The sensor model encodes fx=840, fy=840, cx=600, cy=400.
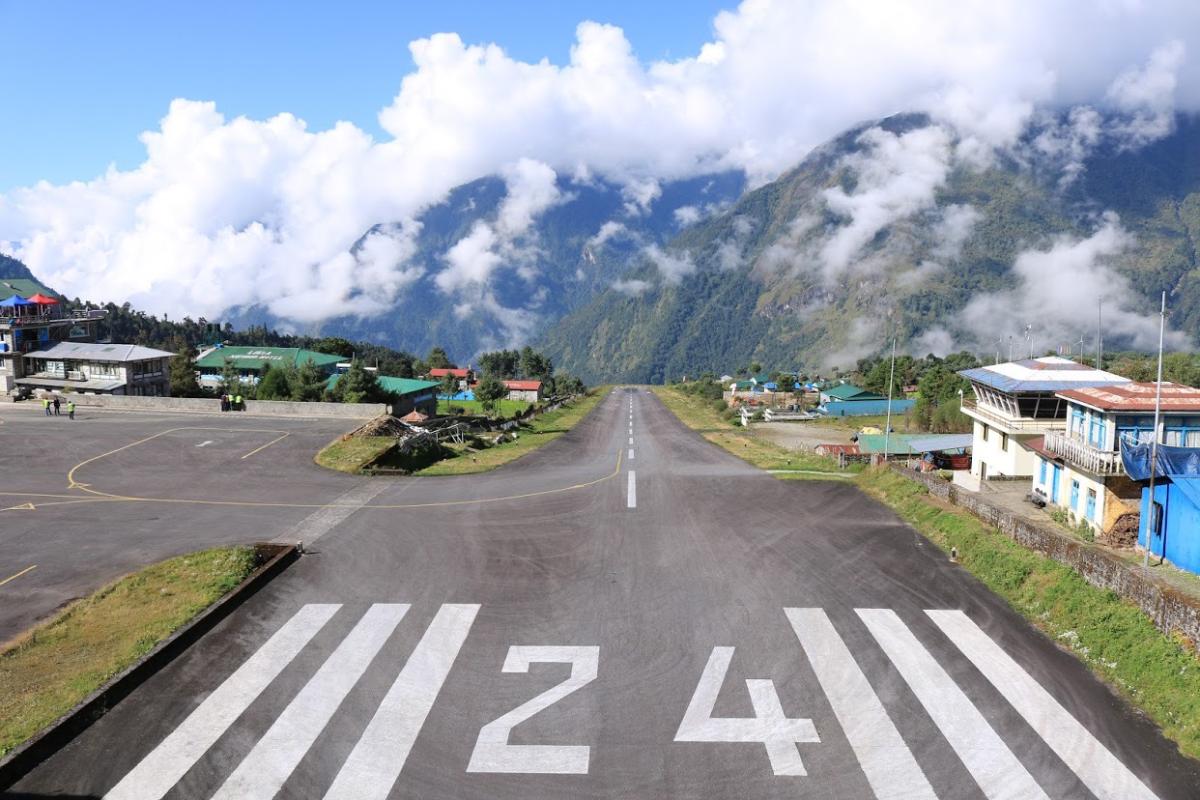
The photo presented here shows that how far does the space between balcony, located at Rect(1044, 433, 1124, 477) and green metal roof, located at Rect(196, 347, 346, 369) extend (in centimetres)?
10377

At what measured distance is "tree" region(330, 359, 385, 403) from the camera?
81.5 meters

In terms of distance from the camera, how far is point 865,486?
4081cm

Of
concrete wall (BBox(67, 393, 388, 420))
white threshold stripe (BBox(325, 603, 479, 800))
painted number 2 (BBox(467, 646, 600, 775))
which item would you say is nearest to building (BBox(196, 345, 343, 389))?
concrete wall (BBox(67, 393, 388, 420))

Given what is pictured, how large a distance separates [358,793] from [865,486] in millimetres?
31463

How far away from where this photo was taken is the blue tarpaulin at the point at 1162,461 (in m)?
27.7

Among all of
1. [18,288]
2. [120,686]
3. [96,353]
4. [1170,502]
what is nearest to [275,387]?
[96,353]

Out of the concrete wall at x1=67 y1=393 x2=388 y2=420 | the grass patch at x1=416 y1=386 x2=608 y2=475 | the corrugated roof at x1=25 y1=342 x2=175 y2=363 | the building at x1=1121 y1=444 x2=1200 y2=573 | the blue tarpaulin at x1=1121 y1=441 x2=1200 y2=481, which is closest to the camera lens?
the building at x1=1121 y1=444 x2=1200 y2=573


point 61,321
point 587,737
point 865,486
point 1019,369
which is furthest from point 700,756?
point 61,321

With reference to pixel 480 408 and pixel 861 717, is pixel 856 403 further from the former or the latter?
pixel 861 717

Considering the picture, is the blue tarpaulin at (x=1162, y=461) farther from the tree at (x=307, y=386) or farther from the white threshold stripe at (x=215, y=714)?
the tree at (x=307, y=386)

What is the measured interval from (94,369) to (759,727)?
8364 centimetres

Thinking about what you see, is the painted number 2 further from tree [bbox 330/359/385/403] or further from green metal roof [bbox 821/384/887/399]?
green metal roof [bbox 821/384/887/399]

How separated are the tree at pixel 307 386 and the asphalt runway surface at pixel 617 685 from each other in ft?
163

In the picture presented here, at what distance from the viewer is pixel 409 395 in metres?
94.0
